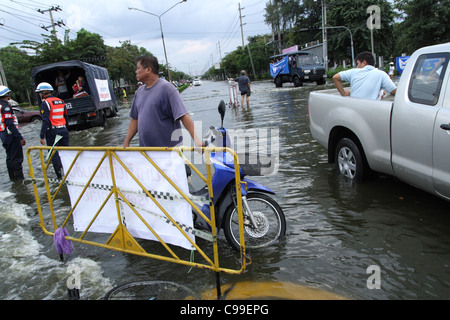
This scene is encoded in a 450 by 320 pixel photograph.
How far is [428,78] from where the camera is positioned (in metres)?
3.61

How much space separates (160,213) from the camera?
3029 millimetres

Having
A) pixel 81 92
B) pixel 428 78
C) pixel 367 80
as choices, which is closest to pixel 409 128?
pixel 428 78

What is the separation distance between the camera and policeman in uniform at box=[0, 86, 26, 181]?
275 inches

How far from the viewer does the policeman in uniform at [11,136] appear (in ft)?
22.9

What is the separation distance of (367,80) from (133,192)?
3.64 m

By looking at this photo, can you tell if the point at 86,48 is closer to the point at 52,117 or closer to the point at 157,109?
the point at 52,117

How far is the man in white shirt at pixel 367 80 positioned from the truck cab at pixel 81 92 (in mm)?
12650

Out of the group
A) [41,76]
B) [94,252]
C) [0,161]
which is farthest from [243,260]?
[41,76]

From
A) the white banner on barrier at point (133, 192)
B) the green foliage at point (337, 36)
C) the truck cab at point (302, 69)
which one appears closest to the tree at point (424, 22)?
the green foliage at point (337, 36)

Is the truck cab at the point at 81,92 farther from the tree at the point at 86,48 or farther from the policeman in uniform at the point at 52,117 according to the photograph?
the tree at the point at 86,48

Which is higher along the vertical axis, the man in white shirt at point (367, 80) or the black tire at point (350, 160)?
the man in white shirt at point (367, 80)

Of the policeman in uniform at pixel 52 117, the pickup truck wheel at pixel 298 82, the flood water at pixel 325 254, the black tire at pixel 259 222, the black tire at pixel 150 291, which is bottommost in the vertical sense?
the flood water at pixel 325 254

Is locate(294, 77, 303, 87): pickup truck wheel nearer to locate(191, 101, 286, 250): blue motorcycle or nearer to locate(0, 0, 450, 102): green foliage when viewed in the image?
locate(0, 0, 450, 102): green foliage
